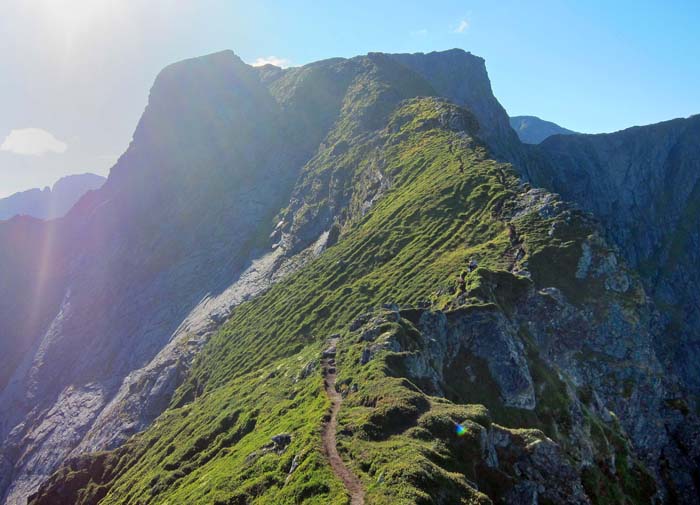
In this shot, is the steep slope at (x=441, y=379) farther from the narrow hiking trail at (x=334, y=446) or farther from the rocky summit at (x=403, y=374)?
the narrow hiking trail at (x=334, y=446)

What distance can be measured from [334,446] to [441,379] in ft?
67.9

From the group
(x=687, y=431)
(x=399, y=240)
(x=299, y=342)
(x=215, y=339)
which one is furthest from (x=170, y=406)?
(x=687, y=431)

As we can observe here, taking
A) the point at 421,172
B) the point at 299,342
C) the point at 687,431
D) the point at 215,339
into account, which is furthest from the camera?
the point at 421,172

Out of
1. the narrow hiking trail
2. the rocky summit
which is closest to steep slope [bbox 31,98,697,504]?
the rocky summit

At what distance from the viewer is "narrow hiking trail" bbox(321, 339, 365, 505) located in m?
29.2

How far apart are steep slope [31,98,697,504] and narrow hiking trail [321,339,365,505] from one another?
56 cm

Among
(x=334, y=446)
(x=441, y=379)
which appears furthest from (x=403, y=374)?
(x=334, y=446)

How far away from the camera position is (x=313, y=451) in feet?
112

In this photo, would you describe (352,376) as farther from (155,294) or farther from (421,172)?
(155,294)

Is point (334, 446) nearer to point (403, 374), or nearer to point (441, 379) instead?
point (403, 374)

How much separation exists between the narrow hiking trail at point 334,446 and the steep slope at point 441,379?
563 mm

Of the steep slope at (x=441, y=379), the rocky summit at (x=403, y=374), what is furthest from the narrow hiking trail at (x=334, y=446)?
the steep slope at (x=441, y=379)

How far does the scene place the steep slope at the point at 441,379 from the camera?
3456cm

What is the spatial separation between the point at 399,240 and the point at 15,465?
121431 millimetres
